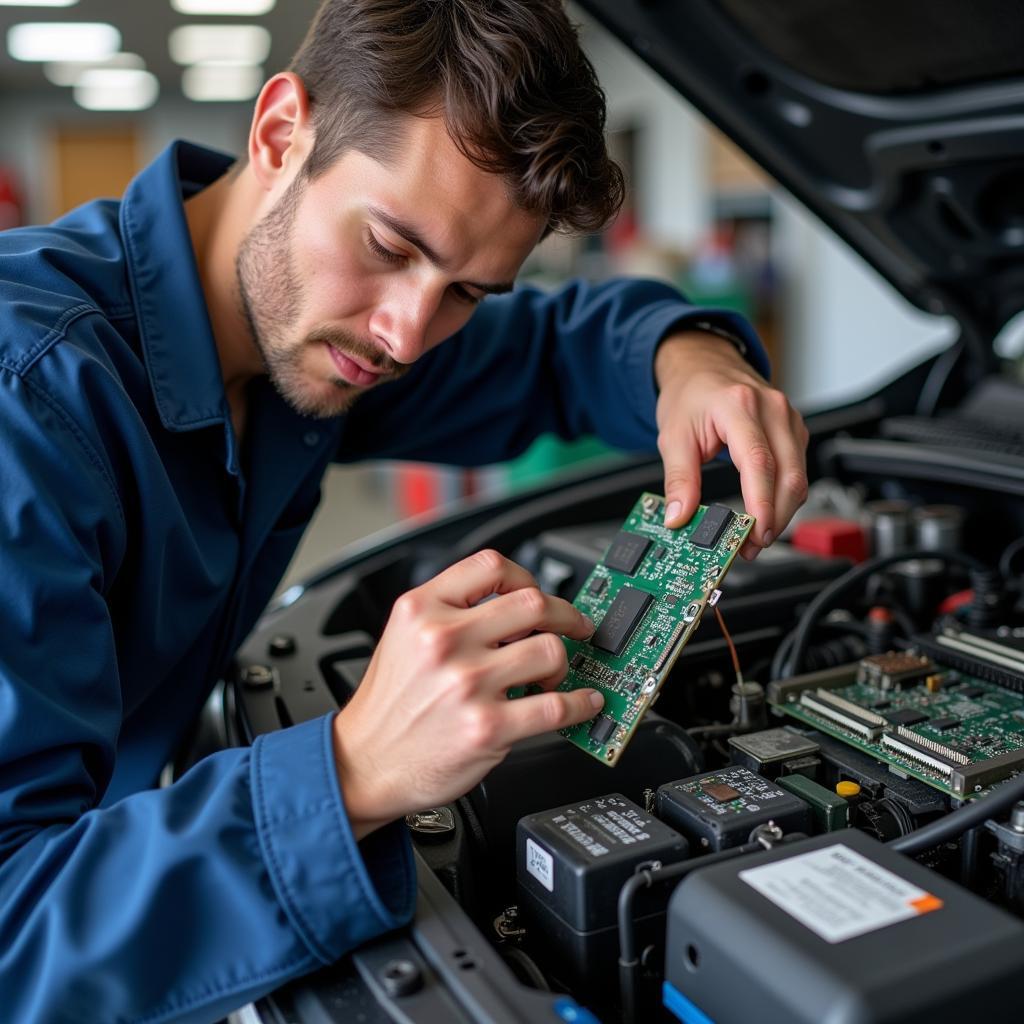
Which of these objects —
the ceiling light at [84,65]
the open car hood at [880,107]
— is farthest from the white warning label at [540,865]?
the ceiling light at [84,65]

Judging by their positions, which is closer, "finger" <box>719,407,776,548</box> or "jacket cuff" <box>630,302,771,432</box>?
"finger" <box>719,407,776,548</box>

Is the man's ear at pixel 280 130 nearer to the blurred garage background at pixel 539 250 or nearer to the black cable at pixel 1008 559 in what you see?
the black cable at pixel 1008 559

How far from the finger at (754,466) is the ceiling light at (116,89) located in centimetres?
934

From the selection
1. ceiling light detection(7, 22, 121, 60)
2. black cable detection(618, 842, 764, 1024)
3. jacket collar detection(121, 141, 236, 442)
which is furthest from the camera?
ceiling light detection(7, 22, 121, 60)

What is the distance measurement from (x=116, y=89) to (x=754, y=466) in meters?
10.6

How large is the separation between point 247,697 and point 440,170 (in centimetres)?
56

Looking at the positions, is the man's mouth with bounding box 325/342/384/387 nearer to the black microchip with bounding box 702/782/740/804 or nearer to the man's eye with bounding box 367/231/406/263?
the man's eye with bounding box 367/231/406/263

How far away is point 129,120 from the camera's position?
36.0 ft

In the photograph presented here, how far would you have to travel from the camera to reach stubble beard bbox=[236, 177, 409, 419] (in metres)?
1.07

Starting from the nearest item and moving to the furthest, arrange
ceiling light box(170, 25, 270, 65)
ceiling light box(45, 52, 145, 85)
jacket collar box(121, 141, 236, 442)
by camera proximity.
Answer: jacket collar box(121, 141, 236, 442) < ceiling light box(170, 25, 270, 65) < ceiling light box(45, 52, 145, 85)

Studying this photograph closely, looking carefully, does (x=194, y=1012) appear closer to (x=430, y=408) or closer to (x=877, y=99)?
(x=430, y=408)

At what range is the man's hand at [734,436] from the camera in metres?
0.92

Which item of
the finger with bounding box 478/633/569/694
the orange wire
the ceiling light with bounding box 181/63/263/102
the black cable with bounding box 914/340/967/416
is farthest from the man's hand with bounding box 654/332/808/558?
the ceiling light with bounding box 181/63/263/102

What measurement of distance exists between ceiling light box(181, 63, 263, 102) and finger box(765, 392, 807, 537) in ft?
29.9
